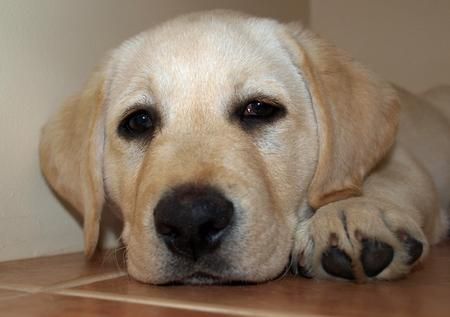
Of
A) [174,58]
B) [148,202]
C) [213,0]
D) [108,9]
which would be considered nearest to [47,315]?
[148,202]

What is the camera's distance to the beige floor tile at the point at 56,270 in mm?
2182

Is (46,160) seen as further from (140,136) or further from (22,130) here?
(140,136)

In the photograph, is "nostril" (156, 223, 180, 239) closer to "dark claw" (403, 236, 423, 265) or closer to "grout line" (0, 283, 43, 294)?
"grout line" (0, 283, 43, 294)

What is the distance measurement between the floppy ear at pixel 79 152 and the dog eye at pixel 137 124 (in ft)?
0.65

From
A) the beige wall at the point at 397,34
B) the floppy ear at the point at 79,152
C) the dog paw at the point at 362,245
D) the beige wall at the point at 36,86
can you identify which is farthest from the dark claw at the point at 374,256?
the beige wall at the point at 397,34

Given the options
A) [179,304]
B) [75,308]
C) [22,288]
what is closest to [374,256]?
[179,304]

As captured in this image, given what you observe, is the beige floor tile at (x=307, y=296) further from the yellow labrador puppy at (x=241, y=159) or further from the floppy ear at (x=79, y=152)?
the floppy ear at (x=79, y=152)

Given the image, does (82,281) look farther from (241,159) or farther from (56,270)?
(241,159)

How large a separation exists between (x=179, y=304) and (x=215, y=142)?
65 centimetres

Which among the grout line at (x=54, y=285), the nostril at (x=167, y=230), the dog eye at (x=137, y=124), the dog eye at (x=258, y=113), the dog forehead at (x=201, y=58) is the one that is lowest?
the grout line at (x=54, y=285)

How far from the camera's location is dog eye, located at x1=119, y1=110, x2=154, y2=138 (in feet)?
8.38

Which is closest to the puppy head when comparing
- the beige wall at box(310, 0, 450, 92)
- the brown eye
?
the brown eye

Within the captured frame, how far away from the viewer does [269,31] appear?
280 cm

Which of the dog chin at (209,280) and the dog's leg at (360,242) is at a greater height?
the dog's leg at (360,242)
